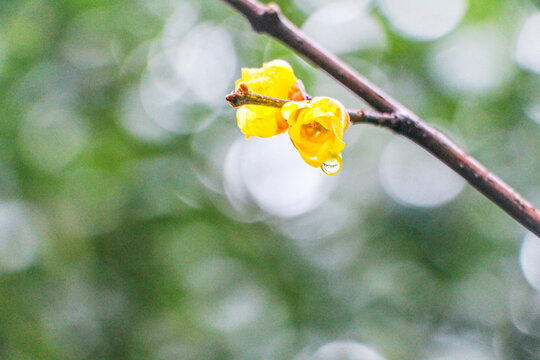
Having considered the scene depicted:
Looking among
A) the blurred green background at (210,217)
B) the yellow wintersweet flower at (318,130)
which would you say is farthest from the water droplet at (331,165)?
the blurred green background at (210,217)

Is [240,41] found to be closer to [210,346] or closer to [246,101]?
[210,346]

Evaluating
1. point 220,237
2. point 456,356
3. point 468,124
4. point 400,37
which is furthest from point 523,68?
point 220,237

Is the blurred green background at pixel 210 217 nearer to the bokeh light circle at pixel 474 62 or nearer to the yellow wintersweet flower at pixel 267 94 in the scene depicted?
the bokeh light circle at pixel 474 62

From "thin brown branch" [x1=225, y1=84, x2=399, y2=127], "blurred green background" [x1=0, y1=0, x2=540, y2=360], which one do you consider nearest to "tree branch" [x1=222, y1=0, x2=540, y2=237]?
"thin brown branch" [x1=225, y1=84, x2=399, y2=127]

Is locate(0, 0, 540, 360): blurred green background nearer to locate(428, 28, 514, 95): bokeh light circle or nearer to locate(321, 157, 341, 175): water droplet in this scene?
locate(428, 28, 514, 95): bokeh light circle

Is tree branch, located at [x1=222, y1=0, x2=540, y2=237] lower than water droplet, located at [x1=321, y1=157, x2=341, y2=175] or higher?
higher
